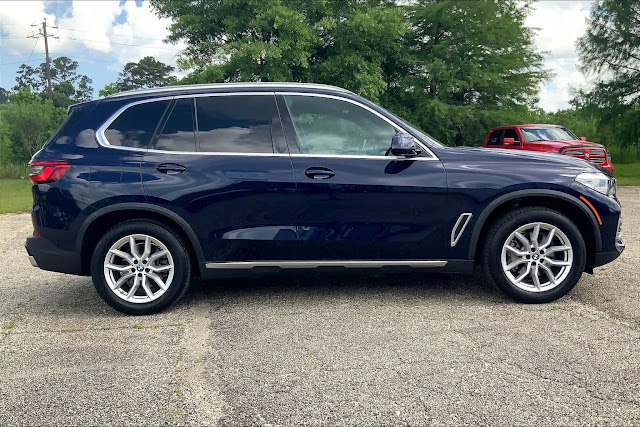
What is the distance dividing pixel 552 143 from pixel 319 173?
35.3 ft

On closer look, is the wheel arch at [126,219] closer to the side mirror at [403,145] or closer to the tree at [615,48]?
the side mirror at [403,145]

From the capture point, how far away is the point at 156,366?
3.31m

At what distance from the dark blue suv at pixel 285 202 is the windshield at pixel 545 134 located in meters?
10.1

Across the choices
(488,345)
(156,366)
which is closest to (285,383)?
(156,366)

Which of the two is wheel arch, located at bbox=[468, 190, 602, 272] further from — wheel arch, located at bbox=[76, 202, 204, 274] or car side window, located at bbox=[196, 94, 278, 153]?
wheel arch, located at bbox=[76, 202, 204, 274]

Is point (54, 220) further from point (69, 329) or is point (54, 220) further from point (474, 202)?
point (474, 202)

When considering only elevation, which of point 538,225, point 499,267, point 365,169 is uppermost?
point 365,169

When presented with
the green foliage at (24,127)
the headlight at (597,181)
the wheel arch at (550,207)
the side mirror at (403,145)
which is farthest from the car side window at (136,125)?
the green foliage at (24,127)

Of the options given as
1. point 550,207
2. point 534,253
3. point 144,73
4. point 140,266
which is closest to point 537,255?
point 534,253

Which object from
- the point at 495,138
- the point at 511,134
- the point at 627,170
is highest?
the point at 511,134

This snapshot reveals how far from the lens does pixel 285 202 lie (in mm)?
4230

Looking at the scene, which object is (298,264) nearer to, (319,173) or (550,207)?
(319,173)

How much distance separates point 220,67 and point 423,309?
20.5 metres

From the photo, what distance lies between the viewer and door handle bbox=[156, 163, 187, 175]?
Result: 4.26 m
